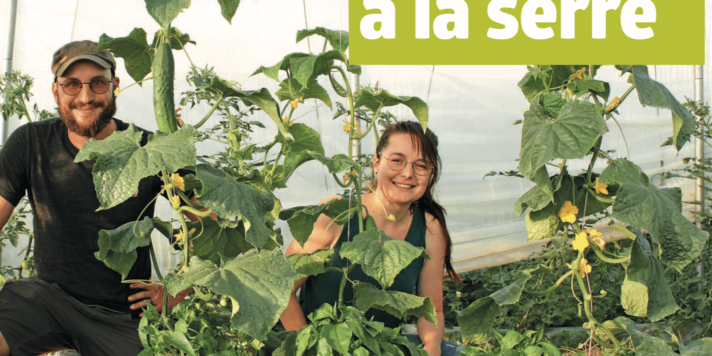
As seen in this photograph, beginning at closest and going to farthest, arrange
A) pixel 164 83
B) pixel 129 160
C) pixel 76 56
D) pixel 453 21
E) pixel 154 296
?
pixel 129 160
pixel 164 83
pixel 453 21
pixel 154 296
pixel 76 56

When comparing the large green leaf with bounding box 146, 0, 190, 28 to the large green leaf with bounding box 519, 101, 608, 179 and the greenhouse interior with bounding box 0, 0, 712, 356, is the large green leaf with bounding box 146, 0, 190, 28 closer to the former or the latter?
the greenhouse interior with bounding box 0, 0, 712, 356

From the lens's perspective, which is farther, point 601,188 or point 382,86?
point 382,86

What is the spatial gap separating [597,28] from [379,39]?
48 cm

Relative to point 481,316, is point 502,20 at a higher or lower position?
higher

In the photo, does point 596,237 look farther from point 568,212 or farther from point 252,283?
point 252,283

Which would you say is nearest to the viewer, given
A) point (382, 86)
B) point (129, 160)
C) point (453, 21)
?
point (129, 160)

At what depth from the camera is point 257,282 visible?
123 centimetres

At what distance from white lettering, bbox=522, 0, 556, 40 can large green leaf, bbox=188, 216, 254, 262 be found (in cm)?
77

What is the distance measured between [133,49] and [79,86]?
714mm

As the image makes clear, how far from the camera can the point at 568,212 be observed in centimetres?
161

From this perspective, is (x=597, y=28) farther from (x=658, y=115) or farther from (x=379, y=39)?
(x=658, y=115)

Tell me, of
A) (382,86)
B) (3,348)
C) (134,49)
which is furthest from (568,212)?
(382,86)

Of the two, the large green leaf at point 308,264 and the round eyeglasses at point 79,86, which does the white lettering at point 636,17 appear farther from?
the round eyeglasses at point 79,86

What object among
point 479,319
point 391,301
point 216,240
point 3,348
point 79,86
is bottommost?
point 3,348
